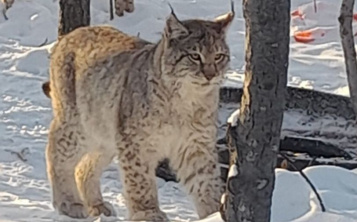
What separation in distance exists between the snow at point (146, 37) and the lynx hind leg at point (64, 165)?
0.37 feet

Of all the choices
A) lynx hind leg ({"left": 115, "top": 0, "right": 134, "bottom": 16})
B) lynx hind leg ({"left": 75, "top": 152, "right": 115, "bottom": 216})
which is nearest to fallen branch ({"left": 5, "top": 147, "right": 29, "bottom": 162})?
lynx hind leg ({"left": 75, "top": 152, "right": 115, "bottom": 216})

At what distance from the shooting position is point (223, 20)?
17.7 ft

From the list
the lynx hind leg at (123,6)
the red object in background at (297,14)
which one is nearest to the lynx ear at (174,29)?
the lynx hind leg at (123,6)

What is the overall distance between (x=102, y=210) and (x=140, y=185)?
0.54 metres

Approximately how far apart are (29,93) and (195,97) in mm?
4016

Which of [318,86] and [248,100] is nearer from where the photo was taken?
[248,100]

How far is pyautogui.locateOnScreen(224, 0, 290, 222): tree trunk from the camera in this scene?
11.4 ft

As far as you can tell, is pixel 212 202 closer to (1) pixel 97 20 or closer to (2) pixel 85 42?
(2) pixel 85 42

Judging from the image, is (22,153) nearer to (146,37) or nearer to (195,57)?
(195,57)

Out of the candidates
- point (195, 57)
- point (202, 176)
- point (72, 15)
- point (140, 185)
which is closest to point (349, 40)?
point (195, 57)

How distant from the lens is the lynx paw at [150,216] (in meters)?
5.35

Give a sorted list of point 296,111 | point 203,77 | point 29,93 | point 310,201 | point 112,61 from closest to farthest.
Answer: point 310,201
point 203,77
point 112,61
point 296,111
point 29,93

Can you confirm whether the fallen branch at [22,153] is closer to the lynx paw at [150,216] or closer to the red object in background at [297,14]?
the lynx paw at [150,216]

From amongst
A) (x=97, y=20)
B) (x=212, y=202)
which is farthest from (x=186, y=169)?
(x=97, y=20)
